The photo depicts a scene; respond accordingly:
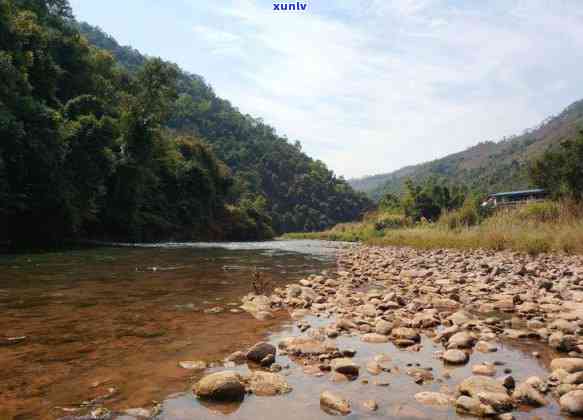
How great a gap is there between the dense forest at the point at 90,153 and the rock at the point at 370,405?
17.0 metres

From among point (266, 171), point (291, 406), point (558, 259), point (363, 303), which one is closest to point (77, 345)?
point (291, 406)

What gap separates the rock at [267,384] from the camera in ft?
9.64

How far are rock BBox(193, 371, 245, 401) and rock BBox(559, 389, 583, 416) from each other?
6.30 ft

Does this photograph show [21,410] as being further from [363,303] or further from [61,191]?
[61,191]

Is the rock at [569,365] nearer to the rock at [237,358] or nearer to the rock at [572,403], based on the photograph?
the rock at [572,403]

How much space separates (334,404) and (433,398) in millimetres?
641

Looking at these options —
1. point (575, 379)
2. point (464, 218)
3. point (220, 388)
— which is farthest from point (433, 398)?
point (464, 218)

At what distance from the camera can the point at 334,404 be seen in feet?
8.77

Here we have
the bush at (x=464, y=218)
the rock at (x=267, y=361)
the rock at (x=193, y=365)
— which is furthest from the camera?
the bush at (x=464, y=218)

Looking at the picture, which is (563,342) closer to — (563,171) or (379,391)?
(379,391)

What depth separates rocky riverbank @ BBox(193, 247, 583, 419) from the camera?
2.81m

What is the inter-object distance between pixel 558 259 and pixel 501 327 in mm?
6955

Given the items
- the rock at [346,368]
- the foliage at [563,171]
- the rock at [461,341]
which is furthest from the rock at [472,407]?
the foliage at [563,171]

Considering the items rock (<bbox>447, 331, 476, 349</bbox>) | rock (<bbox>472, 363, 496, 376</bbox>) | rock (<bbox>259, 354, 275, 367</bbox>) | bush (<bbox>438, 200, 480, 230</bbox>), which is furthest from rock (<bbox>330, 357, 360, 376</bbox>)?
bush (<bbox>438, 200, 480, 230</bbox>)
